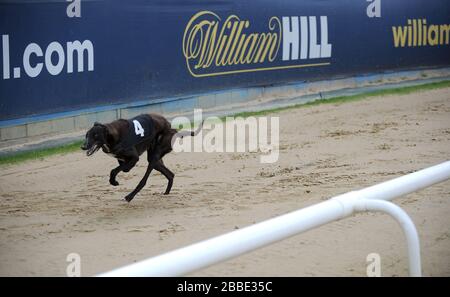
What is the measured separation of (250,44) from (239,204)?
6.28 meters

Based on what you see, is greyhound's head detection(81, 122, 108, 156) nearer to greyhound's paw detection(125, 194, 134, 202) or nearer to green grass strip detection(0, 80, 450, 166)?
greyhound's paw detection(125, 194, 134, 202)

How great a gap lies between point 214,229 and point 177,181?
2.09m

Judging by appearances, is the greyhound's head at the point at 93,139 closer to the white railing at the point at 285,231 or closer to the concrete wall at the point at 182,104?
the concrete wall at the point at 182,104

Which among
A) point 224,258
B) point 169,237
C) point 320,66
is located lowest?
point 169,237

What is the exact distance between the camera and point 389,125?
11.1m

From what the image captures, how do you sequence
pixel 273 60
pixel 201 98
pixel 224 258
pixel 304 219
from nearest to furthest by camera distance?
pixel 224 258
pixel 304 219
pixel 201 98
pixel 273 60

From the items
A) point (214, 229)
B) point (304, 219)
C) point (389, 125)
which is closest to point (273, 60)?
point (389, 125)

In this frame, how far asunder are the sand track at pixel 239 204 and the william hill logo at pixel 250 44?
5.62 ft

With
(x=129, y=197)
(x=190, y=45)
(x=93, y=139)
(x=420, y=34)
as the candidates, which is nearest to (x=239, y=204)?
(x=129, y=197)

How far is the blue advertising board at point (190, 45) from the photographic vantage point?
982 cm

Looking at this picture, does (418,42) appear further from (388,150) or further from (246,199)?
(246,199)

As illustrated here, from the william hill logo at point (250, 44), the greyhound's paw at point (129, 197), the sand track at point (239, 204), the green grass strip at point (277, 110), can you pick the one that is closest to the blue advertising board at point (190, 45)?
the william hill logo at point (250, 44)

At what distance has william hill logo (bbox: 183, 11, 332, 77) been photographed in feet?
39.9

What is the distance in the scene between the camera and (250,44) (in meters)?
13.0
